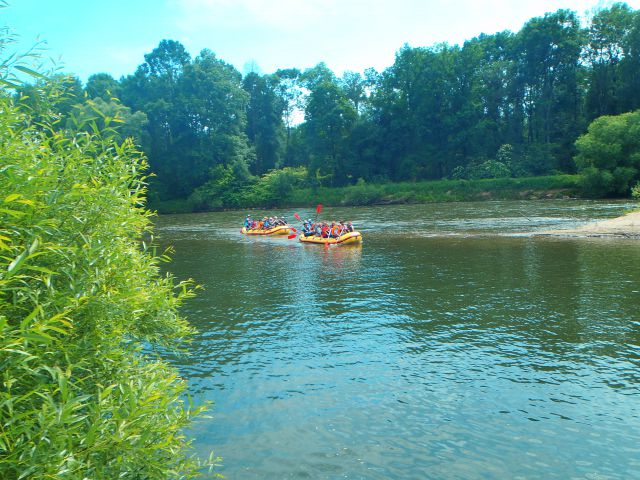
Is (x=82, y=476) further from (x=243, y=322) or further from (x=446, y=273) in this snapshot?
(x=446, y=273)

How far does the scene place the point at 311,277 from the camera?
1845 centimetres

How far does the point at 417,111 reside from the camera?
227 feet

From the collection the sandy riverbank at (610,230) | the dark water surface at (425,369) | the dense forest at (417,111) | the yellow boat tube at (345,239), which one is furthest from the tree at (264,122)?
the dark water surface at (425,369)

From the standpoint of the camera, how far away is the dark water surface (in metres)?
6.74

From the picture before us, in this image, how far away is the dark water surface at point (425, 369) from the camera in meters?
6.74

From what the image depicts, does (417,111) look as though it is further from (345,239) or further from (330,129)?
(345,239)

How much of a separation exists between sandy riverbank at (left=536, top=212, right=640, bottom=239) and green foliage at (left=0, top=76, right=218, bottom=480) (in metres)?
23.9

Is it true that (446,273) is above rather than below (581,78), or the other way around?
below

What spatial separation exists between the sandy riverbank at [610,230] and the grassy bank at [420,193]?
84.4 feet

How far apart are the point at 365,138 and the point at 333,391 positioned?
65.7 metres

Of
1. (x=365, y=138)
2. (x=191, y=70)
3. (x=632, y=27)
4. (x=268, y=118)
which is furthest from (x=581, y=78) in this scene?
(x=191, y=70)

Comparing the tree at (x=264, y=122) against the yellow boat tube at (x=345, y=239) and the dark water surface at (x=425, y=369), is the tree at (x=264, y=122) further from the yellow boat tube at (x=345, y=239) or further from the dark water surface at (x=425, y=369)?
the dark water surface at (x=425, y=369)

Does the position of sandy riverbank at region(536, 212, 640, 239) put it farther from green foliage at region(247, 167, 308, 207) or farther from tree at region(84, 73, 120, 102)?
tree at region(84, 73, 120, 102)

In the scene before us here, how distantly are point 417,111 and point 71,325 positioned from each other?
69633 millimetres
